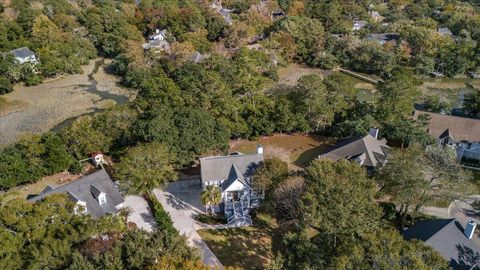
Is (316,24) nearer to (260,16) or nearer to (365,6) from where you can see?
(260,16)

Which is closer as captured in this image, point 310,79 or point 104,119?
point 104,119

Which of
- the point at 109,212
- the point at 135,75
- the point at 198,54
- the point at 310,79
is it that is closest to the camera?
the point at 109,212

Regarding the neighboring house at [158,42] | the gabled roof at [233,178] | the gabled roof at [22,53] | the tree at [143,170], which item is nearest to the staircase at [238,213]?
the gabled roof at [233,178]

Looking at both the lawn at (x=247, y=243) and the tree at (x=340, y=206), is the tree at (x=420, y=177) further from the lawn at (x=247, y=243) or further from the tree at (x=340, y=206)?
the lawn at (x=247, y=243)

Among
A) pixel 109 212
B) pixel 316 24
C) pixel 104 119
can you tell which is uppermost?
pixel 316 24

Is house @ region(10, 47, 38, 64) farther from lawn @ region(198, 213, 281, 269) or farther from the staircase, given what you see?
lawn @ region(198, 213, 281, 269)

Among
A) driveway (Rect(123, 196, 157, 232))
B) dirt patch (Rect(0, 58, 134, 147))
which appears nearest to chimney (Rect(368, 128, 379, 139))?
driveway (Rect(123, 196, 157, 232))

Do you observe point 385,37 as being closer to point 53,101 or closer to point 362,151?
point 362,151

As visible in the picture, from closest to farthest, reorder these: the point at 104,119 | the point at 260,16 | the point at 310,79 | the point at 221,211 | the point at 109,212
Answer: the point at 109,212 < the point at 221,211 < the point at 104,119 < the point at 310,79 < the point at 260,16

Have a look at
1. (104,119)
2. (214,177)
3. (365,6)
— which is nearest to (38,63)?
(104,119)
